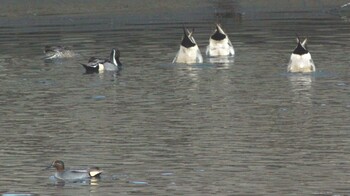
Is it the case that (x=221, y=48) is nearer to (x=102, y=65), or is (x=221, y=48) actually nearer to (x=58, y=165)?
(x=102, y=65)

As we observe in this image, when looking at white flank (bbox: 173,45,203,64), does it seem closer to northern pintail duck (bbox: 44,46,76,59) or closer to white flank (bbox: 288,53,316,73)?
northern pintail duck (bbox: 44,46,76,59)

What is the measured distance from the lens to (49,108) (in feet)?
83.3

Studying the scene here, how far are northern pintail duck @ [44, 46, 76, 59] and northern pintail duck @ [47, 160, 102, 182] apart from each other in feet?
51.5

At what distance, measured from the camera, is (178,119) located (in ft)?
76.7

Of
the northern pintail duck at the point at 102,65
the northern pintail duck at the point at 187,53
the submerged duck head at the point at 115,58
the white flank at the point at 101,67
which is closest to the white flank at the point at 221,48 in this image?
the northern pintail duck at the point at 187,53

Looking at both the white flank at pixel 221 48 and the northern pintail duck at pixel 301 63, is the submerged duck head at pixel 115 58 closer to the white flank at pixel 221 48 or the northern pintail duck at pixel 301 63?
the white flank at pixel 221 48

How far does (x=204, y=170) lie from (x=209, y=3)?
110ft

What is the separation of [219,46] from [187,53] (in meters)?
1.88

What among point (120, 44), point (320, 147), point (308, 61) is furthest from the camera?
point (120, 44)

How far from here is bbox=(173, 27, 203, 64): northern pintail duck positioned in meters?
32.5

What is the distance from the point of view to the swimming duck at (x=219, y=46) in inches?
1339

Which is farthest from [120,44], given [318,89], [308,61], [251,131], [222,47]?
[251,131]

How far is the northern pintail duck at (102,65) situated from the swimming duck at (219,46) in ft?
11.0

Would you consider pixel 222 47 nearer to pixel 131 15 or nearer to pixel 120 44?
pixel 120 44
